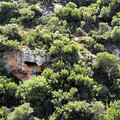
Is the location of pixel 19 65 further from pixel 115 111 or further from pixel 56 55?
pixel 115 111

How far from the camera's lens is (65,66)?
1543 inches

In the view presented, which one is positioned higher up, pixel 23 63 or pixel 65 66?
pixel 65 66

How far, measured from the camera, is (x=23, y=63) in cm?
4022

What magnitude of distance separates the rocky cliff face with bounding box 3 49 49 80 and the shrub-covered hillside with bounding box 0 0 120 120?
3.47 ft

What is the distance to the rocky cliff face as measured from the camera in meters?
40.0

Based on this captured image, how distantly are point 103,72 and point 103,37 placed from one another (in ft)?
43.0

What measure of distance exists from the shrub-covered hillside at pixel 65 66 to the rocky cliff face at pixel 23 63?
1.06 metres

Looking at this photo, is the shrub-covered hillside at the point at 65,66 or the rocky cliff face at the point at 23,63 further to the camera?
the rocky cliff face at the point at 23,63

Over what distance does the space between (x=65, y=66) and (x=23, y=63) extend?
409 inches

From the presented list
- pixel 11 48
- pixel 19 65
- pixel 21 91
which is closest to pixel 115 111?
pixel 21 91

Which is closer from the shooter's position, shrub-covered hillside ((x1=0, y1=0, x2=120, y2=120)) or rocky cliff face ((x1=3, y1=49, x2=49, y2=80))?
shrub-covered hillside ((x1=0, y1=0, x2=120, y2=120))

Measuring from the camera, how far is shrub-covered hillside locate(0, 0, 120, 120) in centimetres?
3141

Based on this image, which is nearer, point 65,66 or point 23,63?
point 65,66

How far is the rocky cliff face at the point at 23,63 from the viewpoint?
39969mm
